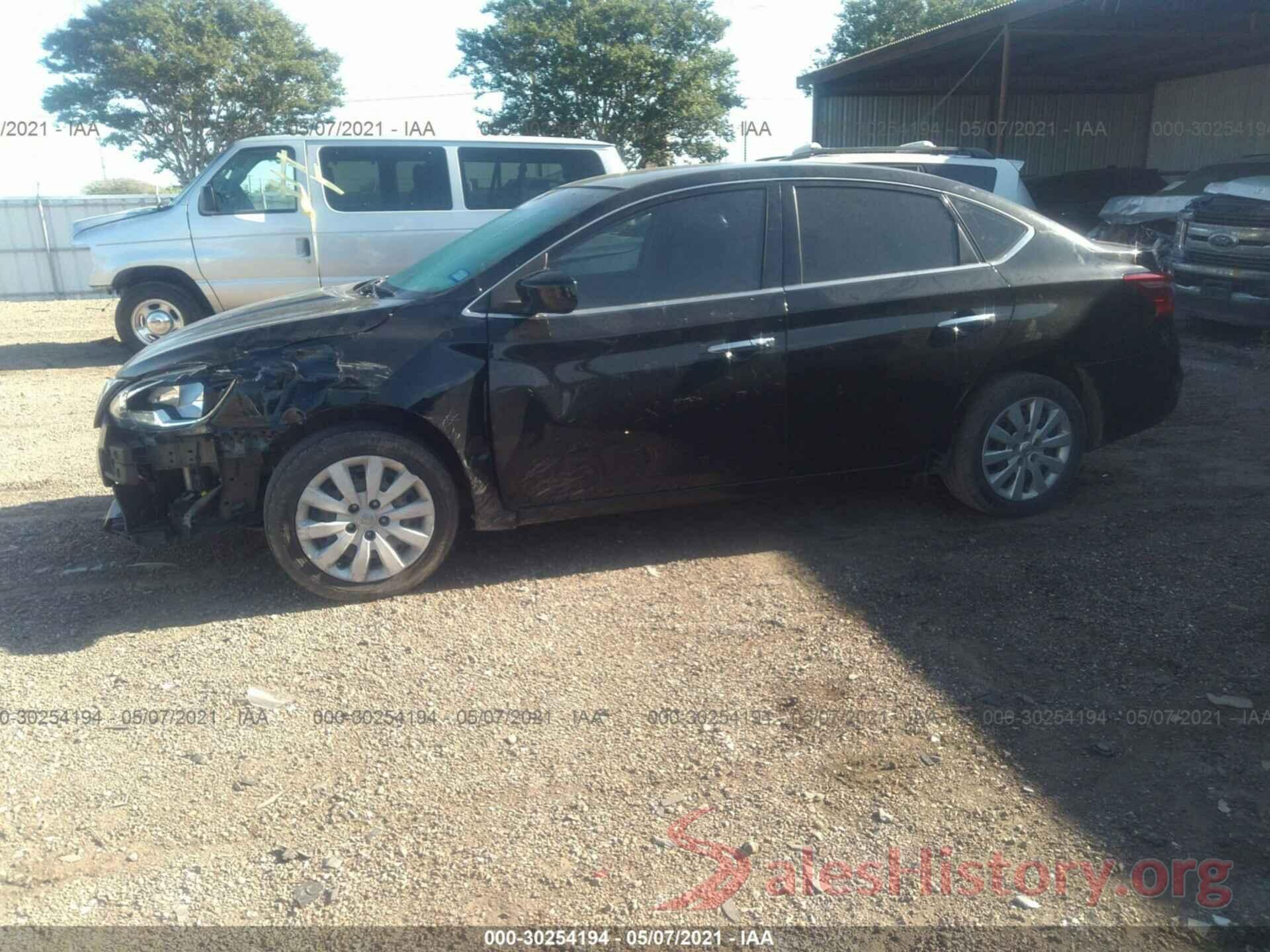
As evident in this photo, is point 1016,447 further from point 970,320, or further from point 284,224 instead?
point 284,224

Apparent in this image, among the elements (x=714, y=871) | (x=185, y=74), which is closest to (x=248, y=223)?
(x=714, y=871)

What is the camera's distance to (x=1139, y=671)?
3789 mm

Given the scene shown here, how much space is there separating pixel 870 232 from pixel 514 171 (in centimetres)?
596

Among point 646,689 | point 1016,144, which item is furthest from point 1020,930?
point 1016,144

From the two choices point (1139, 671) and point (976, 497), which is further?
point (976, 497)

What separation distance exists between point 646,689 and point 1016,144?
821 inches

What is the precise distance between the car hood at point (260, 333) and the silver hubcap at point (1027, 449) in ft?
9.60

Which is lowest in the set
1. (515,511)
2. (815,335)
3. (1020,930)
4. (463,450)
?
(1020,930)

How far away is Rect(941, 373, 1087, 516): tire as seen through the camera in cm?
509

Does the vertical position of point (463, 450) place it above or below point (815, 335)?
below

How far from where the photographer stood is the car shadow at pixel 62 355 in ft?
34.2

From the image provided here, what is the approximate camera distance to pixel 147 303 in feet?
32.7

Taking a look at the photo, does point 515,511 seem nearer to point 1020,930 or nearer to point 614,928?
point 614,928

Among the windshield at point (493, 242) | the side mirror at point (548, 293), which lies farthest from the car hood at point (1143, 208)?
the side mirror at point (548, 293)
